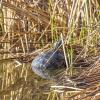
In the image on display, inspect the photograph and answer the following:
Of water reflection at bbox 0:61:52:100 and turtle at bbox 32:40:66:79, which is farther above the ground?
turtle at bbox 32:40:66:79

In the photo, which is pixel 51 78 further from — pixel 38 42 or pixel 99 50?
pixel 38 42

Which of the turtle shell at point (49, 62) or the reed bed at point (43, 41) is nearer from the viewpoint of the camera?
the reed bed at point (43, 41)

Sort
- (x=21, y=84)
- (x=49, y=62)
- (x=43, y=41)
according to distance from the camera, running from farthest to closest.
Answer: (x=43, y=41) → (x=49, y=62) → (x=21, y=84)

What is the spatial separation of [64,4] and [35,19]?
408 millimetres

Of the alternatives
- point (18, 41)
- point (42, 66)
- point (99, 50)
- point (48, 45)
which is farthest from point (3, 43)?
point (99, 50)

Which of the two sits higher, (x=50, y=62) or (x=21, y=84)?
(x=50, y=62)

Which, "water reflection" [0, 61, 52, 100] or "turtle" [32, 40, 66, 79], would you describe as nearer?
"water reflection" [0, 61, 52, 100]

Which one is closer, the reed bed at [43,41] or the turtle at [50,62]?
the reed bed at [43,41]

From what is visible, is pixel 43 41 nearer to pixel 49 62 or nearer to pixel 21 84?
pixel 49 62

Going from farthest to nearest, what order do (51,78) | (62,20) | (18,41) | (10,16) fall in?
(10,16)
(18,41)
(62,20)
(51,78)

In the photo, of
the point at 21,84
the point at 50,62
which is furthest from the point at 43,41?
the point at 21,84

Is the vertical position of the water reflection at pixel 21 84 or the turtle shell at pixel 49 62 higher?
the turtle shell at pixel 49 62

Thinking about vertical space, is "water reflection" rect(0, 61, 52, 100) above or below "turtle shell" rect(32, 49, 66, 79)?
below

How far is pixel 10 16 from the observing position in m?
4.21
